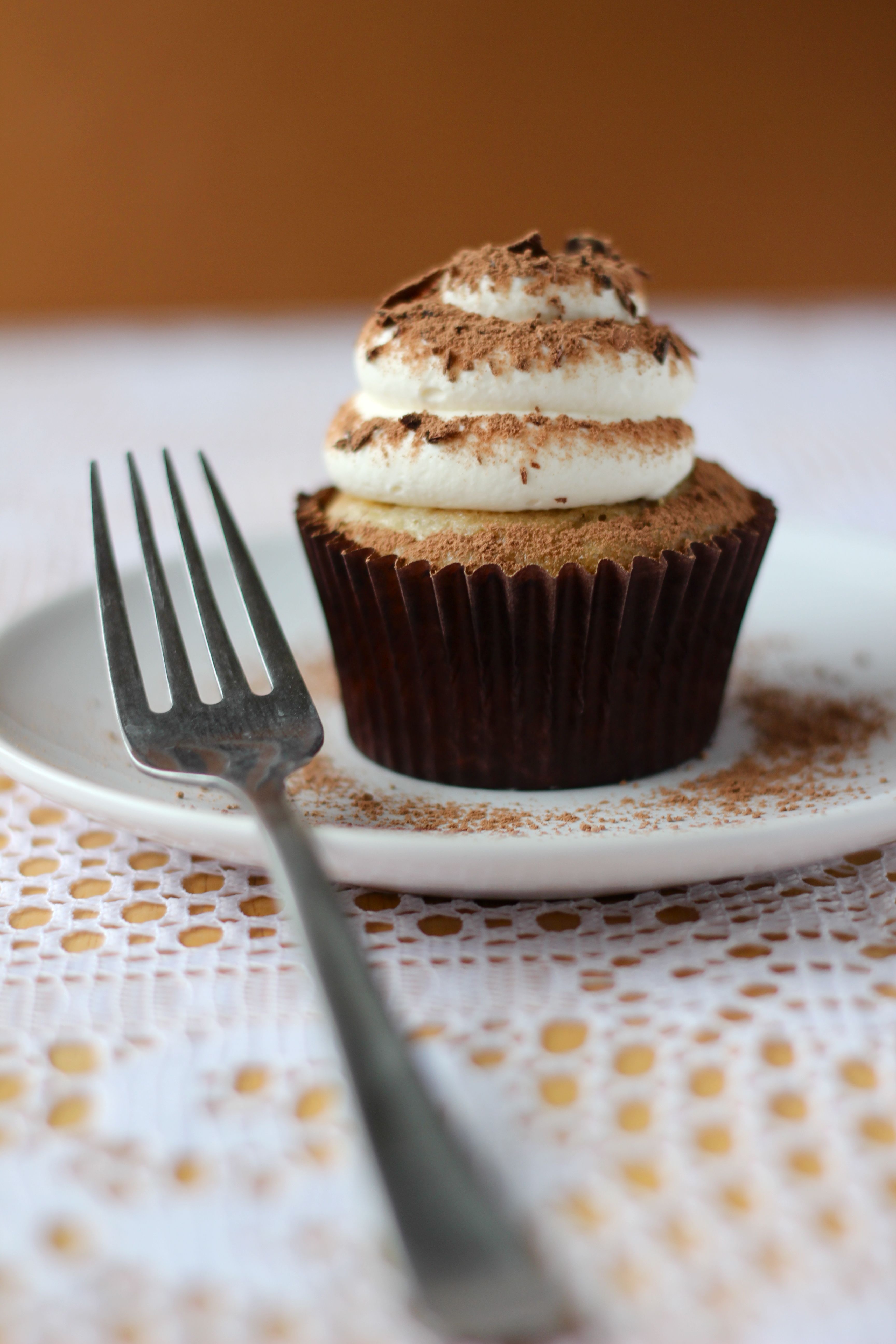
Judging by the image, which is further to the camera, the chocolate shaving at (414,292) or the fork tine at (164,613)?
the chocolate shaving at (414,292)

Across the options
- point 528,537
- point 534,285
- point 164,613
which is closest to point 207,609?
point 164,613

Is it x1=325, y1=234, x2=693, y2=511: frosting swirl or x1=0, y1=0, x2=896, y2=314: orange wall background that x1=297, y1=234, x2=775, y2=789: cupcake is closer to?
x1=325, y1=234, x2=693, y2=511: frosting swirl

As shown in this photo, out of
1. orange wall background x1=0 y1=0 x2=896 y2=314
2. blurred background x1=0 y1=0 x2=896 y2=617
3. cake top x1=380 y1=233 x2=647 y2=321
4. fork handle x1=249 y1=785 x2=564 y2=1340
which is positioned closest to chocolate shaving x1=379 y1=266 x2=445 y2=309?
cake top x1=380 y1=233 x2=647 y2=321

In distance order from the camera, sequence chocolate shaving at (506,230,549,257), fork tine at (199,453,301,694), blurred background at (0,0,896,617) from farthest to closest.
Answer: blurred background at (0,0,896,617), chocolate shaving at (506,230,549,257), fork tine at (199,453,301,694)

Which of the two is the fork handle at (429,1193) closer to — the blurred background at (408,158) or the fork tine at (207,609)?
the fork tine at (207,609)

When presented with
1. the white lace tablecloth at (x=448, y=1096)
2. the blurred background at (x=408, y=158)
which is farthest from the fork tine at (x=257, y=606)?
the blurred background at (x=408, y=158)

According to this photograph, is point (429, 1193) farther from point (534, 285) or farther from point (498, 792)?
point (534, 285)
